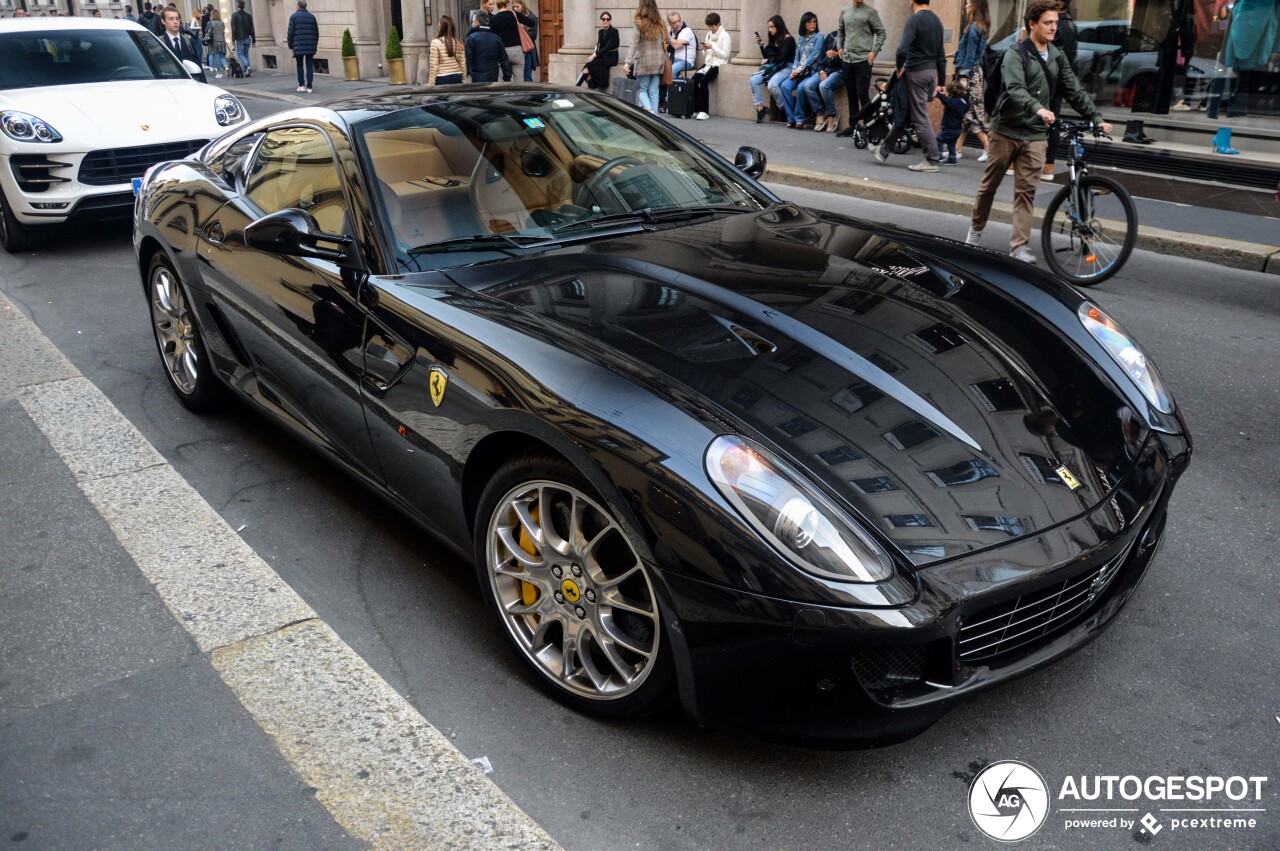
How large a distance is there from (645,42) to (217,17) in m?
25.4

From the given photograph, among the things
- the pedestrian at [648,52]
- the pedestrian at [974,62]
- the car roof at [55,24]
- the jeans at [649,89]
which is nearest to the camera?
the car roof at [55,24]

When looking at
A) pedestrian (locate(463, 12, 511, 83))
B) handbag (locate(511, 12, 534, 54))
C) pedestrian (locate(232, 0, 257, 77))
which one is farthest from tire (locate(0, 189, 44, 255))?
pedestrian (locate(232, 0, 257, 77))

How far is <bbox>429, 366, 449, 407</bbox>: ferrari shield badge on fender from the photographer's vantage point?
3.24 meters

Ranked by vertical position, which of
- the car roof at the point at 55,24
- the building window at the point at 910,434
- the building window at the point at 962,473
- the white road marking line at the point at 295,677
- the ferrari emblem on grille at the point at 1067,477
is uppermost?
the car roof at the point at 55,24

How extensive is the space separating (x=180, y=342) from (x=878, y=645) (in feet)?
12.9

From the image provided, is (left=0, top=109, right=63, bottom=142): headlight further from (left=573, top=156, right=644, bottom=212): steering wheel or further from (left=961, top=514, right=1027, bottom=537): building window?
(left=961, top=514, right=1027, bottom=537): building window

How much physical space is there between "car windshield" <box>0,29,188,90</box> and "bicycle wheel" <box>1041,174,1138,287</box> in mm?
7688

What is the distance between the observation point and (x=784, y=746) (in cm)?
282

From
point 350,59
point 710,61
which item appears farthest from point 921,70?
point 350,59

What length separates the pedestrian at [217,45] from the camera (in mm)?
32438

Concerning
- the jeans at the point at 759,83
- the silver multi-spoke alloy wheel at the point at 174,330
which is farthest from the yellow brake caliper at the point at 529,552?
the jeans at the point at 759,83

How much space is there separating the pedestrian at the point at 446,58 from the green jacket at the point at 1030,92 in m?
9.55

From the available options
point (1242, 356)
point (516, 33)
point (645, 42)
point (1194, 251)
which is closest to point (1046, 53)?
point (1194, 251)

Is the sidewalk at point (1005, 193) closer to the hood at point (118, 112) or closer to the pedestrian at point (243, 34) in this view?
the hood at point (118, 112)
